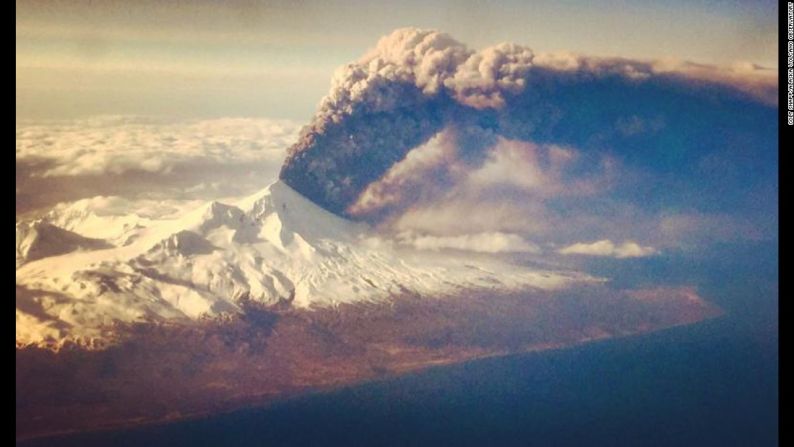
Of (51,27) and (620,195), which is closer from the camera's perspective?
(51,27)

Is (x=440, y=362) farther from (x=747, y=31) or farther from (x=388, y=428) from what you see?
(x=747, y=31)

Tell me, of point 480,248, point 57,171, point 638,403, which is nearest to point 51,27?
point 57,171

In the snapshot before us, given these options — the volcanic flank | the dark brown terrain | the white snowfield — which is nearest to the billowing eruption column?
the volcanic flank

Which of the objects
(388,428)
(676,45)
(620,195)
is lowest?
(388,428)

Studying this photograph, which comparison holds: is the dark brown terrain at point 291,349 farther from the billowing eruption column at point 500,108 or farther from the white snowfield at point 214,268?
the billowing eruption column at point 500,108

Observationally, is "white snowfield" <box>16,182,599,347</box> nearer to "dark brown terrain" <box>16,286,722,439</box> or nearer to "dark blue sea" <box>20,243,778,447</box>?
"dark brown terrain" <box>16,286,722,439</box>

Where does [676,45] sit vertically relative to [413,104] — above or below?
above
